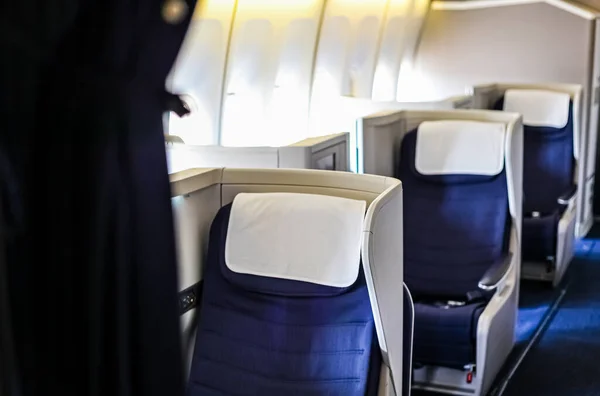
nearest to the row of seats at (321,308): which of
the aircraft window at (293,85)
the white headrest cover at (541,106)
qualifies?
the white headrest cover at (541,106)

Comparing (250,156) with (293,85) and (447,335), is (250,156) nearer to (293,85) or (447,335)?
(447,335)

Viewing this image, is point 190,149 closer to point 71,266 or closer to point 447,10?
point 71,266

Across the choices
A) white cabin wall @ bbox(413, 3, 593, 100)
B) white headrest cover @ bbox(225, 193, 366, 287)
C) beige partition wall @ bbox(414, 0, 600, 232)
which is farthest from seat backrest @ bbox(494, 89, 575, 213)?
white headrest cover @ bbox(225, 193, 366, 287)

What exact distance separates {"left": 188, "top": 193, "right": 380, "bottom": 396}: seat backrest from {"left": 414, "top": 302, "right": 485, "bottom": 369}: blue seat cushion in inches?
43.8

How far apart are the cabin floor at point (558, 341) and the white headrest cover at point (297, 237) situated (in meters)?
1.54

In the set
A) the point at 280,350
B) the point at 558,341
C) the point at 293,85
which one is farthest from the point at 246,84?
the point at 280,350

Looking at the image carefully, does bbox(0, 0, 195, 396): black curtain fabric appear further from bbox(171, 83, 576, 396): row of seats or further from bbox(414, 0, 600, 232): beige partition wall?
bbox(414, 0, 600, 232): beige partition wall

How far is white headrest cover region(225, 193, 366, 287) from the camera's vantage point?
6.93 feet

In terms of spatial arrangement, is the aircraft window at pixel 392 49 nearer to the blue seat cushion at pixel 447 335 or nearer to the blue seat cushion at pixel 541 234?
the blue seat cushion at pixel 541 234

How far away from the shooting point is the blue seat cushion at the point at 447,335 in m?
3.12

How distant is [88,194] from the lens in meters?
0.89

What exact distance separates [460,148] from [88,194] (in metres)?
2.85

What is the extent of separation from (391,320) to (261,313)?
388mm

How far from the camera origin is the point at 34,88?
84 centimetres
